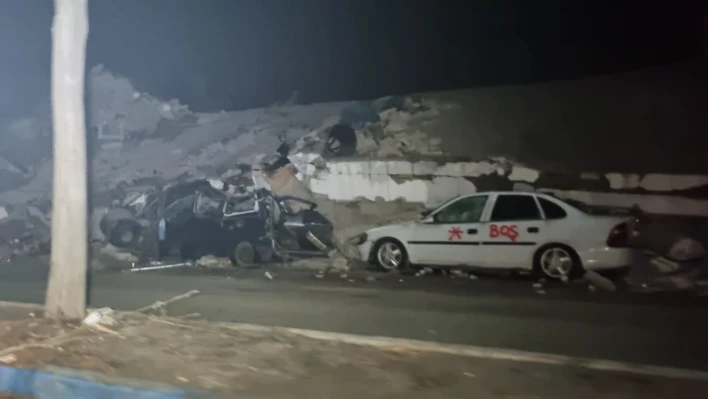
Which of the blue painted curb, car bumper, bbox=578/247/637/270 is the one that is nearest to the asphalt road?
car bumper, bbox=578/247/637/270

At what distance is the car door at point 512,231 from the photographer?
9250 mm

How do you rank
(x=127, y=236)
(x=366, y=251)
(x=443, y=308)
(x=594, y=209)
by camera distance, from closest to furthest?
(x=443, y=308), (x=594, y=209), (x=366, y=251), (x=127, y=236)

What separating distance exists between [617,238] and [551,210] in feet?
2.91

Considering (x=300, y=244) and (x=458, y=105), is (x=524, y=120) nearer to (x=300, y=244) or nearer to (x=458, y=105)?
(x=458, y=105)

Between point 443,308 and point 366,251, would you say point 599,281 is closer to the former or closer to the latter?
point 443,308

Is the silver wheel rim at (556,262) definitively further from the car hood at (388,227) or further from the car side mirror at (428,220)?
the car hood at (388,227)

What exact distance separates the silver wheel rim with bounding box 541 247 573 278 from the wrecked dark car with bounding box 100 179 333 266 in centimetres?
320

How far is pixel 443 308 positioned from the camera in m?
8.22

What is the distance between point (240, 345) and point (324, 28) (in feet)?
18.7

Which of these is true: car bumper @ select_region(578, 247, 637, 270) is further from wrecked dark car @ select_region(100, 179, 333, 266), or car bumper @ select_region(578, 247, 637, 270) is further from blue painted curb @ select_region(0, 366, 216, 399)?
blue painted curb @ select_region(0, 366, 216, 399)

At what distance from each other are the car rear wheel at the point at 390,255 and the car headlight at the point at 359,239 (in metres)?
0.22

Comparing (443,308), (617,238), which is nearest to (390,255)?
(443,308)

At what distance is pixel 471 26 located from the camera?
393 inches

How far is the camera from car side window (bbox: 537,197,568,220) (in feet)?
30.0
